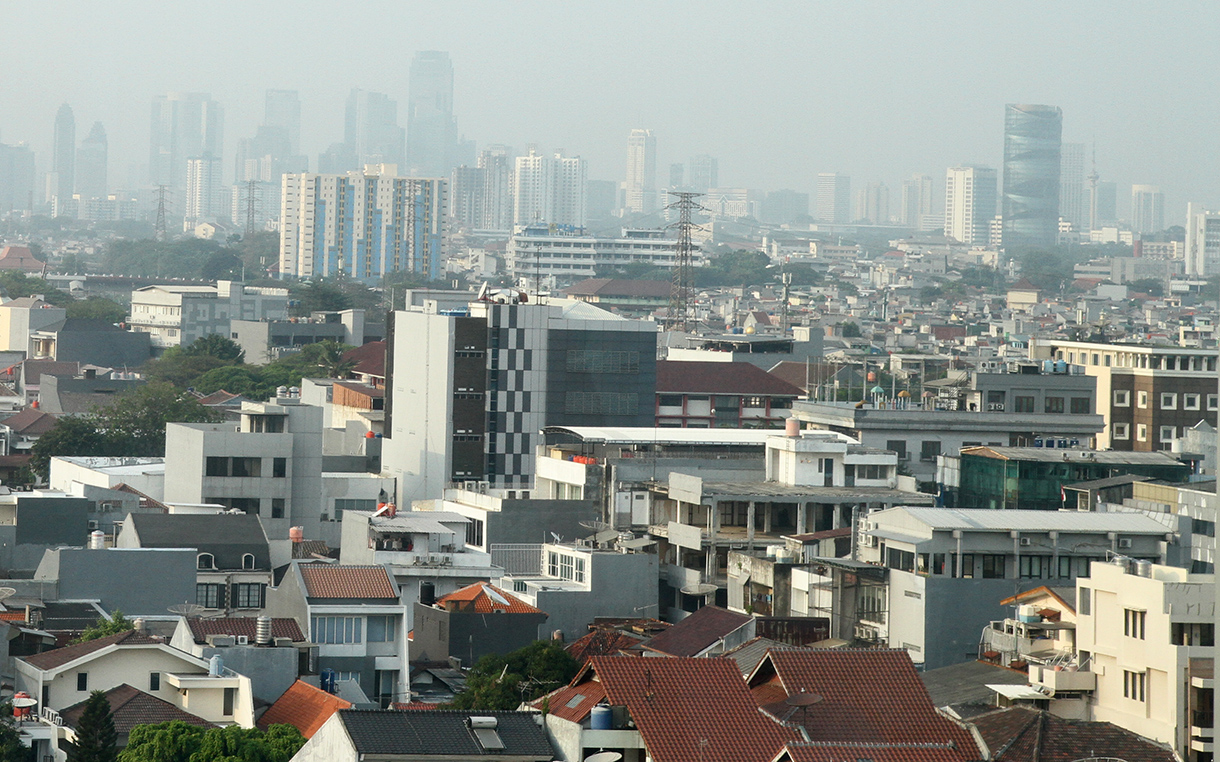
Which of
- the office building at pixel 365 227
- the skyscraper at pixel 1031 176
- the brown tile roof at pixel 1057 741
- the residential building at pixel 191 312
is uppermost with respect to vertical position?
the skyscraper at pixel 1031 176

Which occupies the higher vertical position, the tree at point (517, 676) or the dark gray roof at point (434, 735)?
the dark gray roof at point (434, 735)

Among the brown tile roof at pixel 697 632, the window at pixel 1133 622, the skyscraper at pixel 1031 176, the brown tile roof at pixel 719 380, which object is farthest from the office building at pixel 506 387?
the skyscraper at pixel 1031 176

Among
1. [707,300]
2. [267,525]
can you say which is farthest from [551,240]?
[267,525]

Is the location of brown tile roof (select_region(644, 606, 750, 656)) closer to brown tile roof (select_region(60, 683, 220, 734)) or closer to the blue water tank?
brown tile roof (select_region(60, 683, 220, 734))

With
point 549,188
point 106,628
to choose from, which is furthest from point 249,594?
point 549,188

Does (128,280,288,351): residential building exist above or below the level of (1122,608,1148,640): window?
above

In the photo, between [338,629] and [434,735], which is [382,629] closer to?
[338,629]

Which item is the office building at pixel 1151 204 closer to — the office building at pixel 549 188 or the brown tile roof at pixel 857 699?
the brown tile roof at pixel 857 699

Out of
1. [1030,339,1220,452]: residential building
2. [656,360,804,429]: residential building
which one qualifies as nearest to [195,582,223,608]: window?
[656,360,804,429]: residential building
